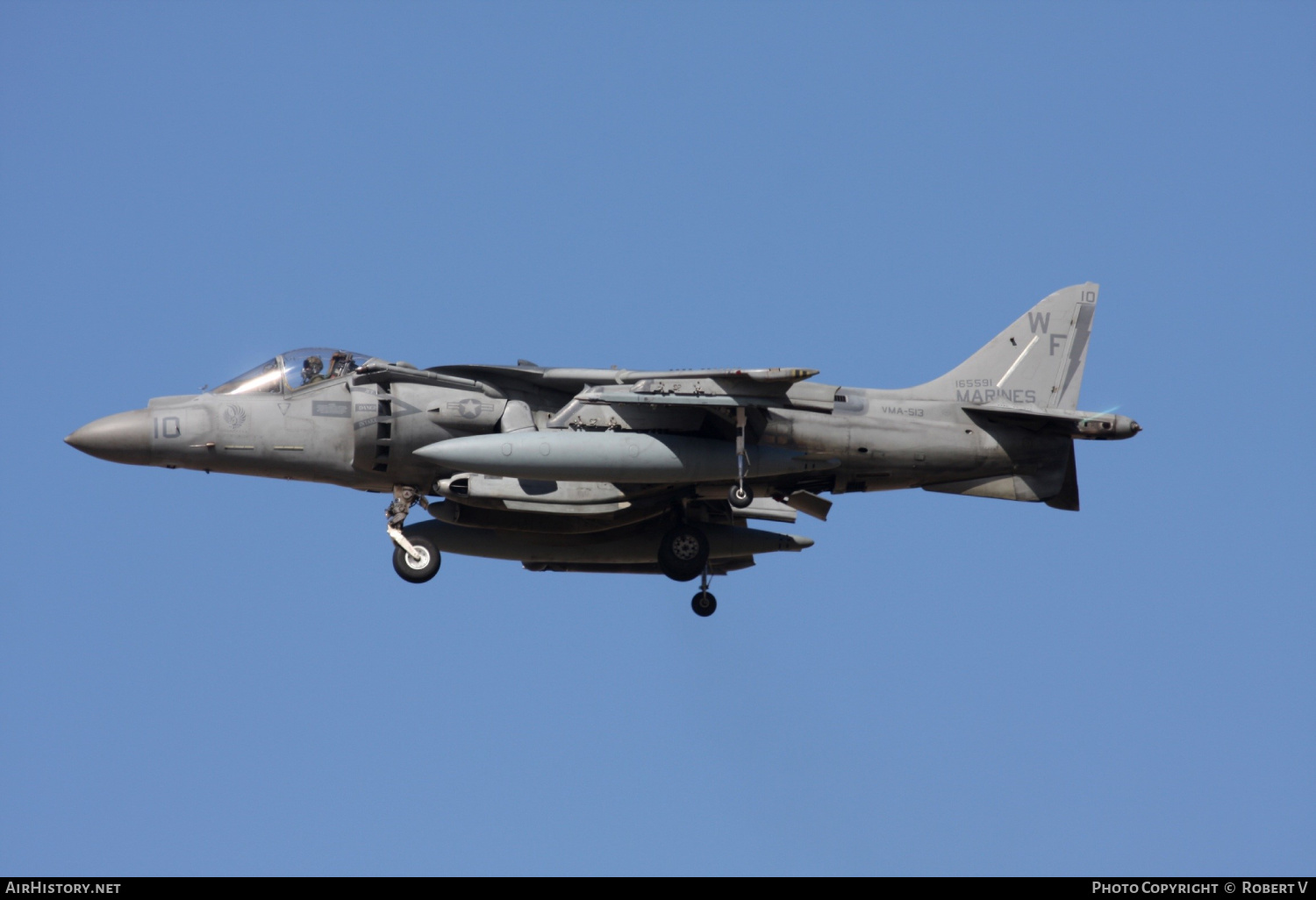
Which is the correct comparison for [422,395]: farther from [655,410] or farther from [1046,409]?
[1046,409]

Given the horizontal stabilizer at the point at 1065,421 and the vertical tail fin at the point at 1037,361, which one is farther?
the vertical tail fin at the point at 1037,361

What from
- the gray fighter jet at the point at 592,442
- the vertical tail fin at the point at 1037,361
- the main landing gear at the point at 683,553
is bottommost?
the main landing gear at the point at 683,553

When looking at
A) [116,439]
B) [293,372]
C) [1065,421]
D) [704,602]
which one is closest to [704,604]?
[704,602]

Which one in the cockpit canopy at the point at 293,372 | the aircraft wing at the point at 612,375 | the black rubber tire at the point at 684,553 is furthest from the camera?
the black rubber tire at the point at 684,553

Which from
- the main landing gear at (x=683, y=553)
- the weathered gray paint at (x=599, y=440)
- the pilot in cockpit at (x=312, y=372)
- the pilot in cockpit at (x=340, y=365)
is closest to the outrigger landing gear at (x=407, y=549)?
the weathered gray paint at (x=599, y=440)

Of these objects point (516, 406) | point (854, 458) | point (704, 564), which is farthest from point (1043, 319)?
point (516, 406)

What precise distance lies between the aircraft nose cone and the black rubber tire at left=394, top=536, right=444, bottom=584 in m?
3.26

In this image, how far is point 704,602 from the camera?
23.3 m

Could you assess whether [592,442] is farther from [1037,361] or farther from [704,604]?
[1037,361]

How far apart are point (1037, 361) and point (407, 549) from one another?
28.5 ft

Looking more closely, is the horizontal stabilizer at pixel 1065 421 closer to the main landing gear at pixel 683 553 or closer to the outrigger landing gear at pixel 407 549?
the main landing gear at pixel 683 553

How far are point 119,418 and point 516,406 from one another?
15.8ft

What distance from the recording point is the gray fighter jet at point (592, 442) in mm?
20297

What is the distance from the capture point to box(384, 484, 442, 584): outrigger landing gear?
70.3 feet
